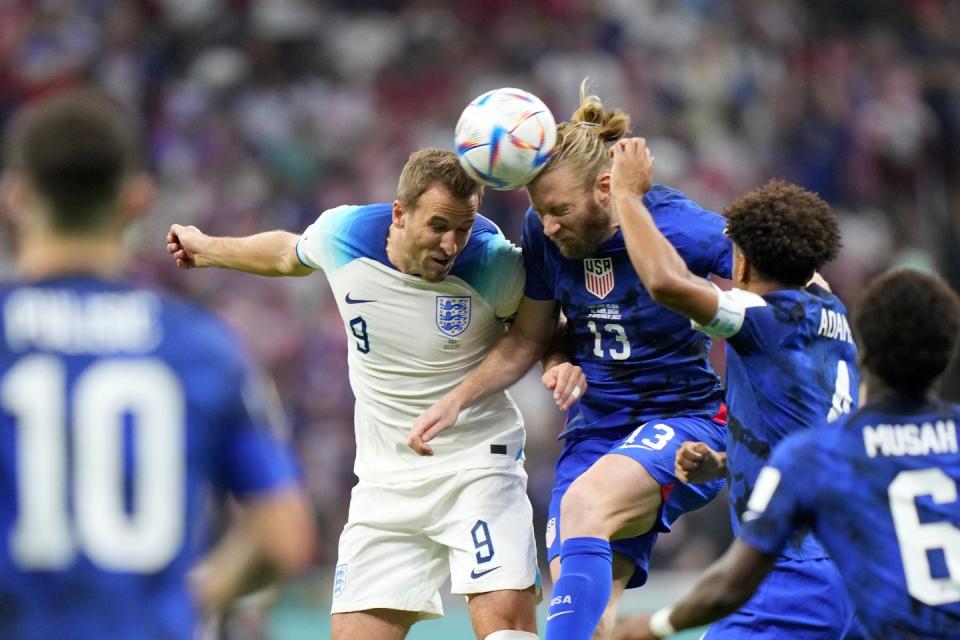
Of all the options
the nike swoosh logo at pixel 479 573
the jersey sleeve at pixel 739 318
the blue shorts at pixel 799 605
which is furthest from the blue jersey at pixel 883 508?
the nike swoosh logo at pixel 479 573

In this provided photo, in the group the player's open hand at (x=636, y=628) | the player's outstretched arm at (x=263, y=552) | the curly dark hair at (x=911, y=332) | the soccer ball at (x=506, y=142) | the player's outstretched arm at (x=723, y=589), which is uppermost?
the soccer ball at (x=506, y=142)

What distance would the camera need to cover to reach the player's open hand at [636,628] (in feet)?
13.8

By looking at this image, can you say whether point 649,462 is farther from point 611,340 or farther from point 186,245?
point 186,245

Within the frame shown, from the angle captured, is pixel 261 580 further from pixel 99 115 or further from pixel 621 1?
pixel 621 1

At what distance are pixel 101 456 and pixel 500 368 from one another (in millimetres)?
3090

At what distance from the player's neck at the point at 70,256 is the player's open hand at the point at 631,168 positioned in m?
2.53

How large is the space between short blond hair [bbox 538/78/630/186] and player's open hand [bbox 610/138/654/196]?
1.34 feet

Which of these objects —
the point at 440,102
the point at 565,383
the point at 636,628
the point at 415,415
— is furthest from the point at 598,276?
the point at 440,102

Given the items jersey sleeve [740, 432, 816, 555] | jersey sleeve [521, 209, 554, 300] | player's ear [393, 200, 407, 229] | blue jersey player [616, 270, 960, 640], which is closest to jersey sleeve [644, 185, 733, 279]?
jersey sleeve [521, 209, 554, 300]

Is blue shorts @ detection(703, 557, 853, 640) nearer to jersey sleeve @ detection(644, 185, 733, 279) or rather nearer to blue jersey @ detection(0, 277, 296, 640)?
jersey sleeve @ detection(644, 185, 733, 279)

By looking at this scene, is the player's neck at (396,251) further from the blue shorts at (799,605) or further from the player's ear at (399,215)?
the blue shorts at (799,605)

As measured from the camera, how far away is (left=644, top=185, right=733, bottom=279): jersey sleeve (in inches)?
236

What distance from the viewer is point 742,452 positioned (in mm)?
5168

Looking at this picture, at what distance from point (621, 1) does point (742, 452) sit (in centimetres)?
1294
